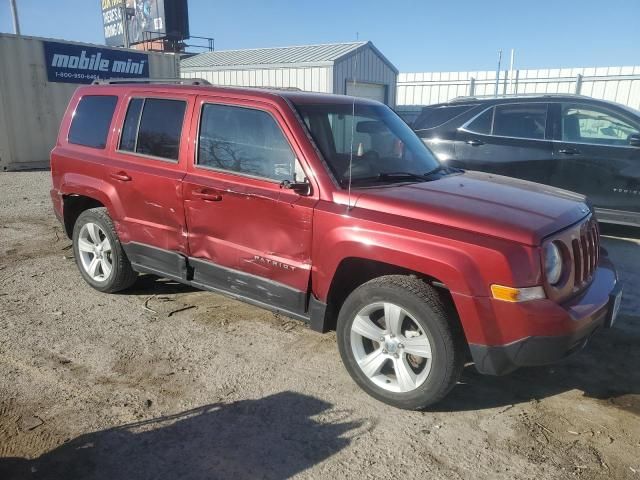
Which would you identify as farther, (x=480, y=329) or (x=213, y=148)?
(x=213, y=148)

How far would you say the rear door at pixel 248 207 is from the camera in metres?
3.38

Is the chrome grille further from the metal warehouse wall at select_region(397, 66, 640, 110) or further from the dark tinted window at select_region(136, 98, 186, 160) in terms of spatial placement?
the metal warehouse wall at select_region(397, 66, 640, 110)

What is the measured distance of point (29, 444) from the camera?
2699 millimetres

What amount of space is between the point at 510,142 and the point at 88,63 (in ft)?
41.2

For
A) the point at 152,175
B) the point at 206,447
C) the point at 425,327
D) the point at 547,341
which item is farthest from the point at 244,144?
the point at 547,341

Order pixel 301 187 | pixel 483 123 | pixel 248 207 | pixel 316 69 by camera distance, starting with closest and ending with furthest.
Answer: pixel 301 187, pixel 248 207, pixel 483 123, pixel 316 69

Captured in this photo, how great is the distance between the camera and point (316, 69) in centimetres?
1742

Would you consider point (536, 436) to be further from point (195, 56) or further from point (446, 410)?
point (195, 56)

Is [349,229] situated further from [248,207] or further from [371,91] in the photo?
[371,91]

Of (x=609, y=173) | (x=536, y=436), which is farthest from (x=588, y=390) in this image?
(x=609, y=173)

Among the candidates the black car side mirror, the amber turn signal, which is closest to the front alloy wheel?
the amber turn signal

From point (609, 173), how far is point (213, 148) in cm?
509

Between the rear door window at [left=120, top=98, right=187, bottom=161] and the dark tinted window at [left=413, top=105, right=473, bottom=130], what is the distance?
4516 millimetres

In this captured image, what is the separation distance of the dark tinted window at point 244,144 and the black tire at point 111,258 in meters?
1.33
